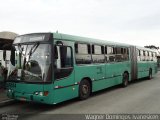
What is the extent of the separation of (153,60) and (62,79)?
14.3m

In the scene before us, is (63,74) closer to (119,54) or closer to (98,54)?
(98,54)

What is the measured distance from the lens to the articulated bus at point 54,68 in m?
7.33

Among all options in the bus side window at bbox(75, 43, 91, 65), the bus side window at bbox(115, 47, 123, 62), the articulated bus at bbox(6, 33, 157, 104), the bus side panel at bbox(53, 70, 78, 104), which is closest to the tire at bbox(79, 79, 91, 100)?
the articulated bus at bbox(6, 33, 157, 104)

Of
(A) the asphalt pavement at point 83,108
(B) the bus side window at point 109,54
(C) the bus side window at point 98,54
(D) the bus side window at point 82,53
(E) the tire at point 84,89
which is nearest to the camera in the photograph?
(A) the asphalt pavement at point 83,108

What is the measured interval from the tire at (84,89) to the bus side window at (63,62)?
1.13 m

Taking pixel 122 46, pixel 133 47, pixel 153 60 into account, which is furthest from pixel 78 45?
pixel 153 60

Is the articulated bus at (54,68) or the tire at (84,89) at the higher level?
the articulated bus at (54,68)

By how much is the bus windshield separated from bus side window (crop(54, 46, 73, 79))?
36 centimetres

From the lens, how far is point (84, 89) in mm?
9352

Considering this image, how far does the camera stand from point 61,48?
26.1 ft

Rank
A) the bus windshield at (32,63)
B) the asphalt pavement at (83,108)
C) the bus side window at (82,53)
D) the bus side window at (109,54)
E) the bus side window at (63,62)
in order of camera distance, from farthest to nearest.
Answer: the bus side window at (109,54)
the bus side window at (82,53)
the bus side window at (63,62)
the bus windshield at (32,63)
the asphalt pavement at (83,108)

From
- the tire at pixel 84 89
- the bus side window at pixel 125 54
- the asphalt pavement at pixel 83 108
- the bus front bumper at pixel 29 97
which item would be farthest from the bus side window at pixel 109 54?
the bus front bumper at pixel 29 97

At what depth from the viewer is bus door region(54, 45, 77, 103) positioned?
756cm

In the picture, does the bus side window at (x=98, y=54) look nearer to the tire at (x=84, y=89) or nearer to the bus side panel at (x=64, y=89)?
the tire at (x=84, y=89)
